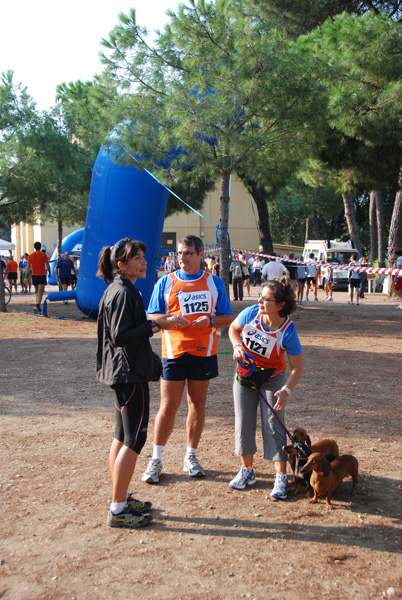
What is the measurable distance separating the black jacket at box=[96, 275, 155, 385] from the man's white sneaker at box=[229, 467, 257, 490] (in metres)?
1.16

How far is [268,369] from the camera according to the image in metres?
3.96

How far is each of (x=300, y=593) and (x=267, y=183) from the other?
940cm

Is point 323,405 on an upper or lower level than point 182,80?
lower

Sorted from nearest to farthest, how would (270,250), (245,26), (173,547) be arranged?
(173,547) < (245,26) < (270,250)

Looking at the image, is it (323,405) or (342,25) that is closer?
(323,405)

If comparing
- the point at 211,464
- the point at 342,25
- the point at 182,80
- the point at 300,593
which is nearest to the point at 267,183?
the point at 182,80

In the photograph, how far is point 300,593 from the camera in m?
2.81

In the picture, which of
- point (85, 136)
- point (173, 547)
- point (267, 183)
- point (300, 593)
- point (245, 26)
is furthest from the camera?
point (85, 136)

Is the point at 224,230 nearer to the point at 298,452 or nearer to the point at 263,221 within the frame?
the point at 298,452

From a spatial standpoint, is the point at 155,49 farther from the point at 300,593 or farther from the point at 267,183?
the point at 300,593

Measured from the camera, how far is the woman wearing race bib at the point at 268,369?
3.83 meters

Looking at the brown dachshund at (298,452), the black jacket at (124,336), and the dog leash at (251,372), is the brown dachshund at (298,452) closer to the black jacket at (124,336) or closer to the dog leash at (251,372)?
the dog leash at (251,372)

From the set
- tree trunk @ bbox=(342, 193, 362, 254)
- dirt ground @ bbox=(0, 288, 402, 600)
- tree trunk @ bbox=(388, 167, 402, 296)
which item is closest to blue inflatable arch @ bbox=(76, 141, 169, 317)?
dirt ground @ bbox=(0, 288, 402, 600)

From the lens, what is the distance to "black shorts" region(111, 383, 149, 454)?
3.39m
